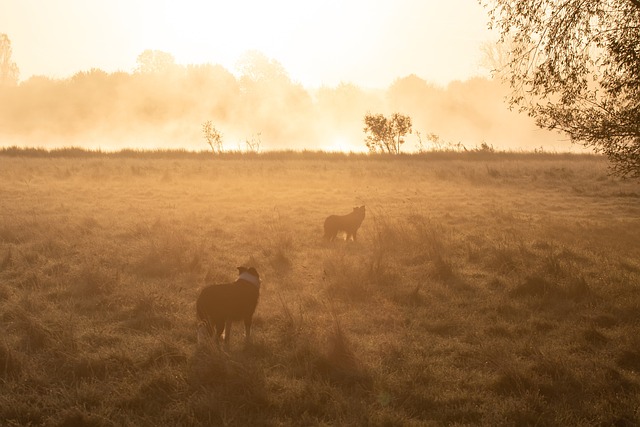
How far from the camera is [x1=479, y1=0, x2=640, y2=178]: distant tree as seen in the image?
10695mm

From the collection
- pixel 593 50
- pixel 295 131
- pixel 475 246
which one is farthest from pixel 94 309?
pixel 295 131

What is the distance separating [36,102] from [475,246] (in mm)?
97822

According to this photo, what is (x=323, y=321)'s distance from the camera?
25.9 ft

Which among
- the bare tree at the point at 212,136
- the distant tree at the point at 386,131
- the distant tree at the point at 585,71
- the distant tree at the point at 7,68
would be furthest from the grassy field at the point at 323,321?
the distant tree at the point at 7,68

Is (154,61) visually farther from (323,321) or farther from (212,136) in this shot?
(323,321)

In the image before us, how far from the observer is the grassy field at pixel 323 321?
5469 mm

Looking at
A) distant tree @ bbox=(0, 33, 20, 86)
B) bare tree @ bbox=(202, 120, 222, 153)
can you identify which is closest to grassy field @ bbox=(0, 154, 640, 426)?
bare tree @ bbox=(202, 120, 222, 153)

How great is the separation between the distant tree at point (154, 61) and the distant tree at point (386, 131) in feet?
171

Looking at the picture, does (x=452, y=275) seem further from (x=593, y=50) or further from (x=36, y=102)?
(x=36, y=102)

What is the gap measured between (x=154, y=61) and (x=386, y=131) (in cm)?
5665

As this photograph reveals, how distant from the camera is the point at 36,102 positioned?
90188mm

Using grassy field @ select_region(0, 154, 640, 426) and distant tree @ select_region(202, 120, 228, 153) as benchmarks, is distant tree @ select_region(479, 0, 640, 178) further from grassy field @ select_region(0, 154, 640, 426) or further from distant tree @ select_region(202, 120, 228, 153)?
distant tree @ select_region(202, 120, 228, 153)

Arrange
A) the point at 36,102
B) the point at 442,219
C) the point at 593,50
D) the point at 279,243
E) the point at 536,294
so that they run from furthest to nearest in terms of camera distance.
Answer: the point at 36,102, the point at 442,219, the point at 279,243, the point at 593,50, the point at 536,294

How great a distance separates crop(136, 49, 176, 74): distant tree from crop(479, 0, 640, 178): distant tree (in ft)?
275
